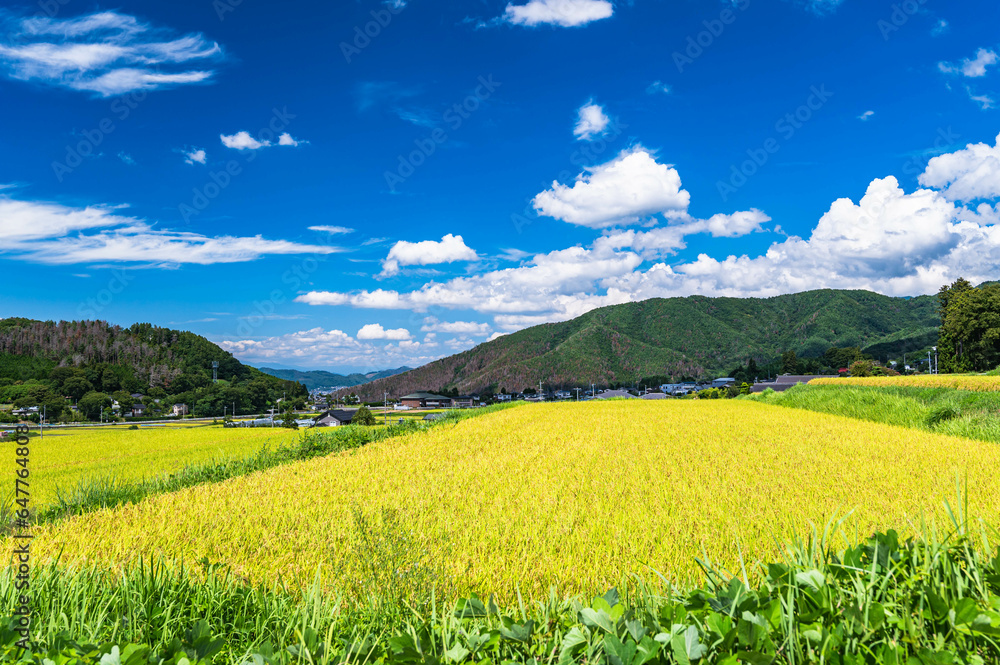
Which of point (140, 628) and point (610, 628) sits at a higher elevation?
point (610, 628)

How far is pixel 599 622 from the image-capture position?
2211 mm

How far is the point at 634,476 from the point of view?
7.58 m

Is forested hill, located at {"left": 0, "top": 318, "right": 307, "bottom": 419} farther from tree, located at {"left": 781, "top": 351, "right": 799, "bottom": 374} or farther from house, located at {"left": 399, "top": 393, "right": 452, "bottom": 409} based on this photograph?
tree, located at {"left": 781, "top": 351, "right": 799, "bottom": 374}

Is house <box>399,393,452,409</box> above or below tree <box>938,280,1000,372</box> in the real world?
below

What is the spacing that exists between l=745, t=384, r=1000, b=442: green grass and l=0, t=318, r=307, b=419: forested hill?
9749 centimetres

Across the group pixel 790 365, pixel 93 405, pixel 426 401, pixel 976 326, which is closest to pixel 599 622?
pixel 976 326

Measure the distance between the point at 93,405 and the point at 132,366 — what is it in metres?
68.7

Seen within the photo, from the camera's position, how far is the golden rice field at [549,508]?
404 cm

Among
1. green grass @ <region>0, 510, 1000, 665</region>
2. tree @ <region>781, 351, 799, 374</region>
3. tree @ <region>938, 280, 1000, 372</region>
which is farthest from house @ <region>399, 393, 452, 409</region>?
green grass @ <region>0, 510, 1000, 665</region>

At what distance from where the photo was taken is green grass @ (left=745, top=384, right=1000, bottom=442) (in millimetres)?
13406

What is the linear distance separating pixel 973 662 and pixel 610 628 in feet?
4.85

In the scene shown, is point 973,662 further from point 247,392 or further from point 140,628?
point 247,392

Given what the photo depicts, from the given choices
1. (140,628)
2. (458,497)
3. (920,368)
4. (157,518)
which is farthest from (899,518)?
(920,368)

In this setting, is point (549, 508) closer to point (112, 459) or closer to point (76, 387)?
point (112, 459)
